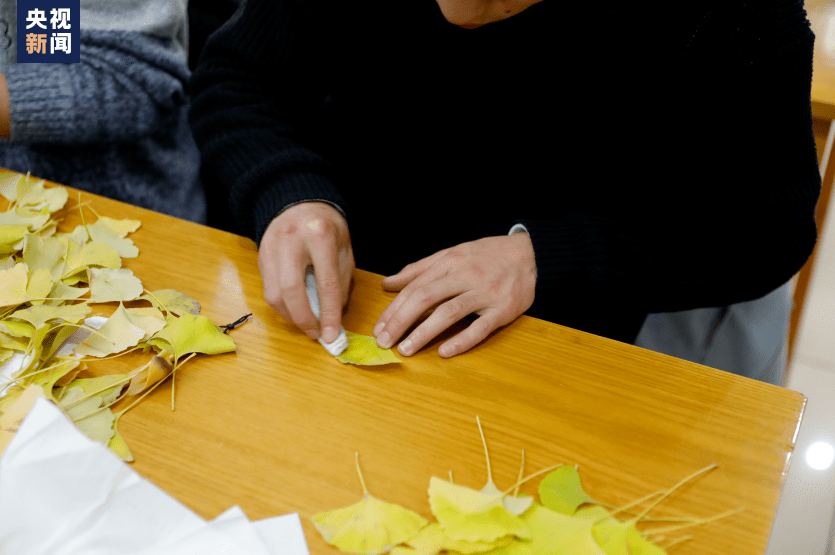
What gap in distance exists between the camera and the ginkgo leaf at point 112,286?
1.79ft

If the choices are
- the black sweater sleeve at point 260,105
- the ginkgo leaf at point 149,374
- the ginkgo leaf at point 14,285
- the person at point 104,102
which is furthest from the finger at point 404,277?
the person at point 104,102

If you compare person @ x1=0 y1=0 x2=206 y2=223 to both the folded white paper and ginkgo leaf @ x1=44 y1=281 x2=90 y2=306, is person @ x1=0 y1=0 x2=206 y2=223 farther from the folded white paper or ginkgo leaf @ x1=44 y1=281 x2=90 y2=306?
the folded white paper

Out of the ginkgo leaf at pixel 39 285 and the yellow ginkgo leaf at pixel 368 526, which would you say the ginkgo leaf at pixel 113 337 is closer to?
the ginkgo leaf at pixel 39 285

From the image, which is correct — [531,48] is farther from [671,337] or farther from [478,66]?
[671,337]

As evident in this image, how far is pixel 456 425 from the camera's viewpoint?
0.47m

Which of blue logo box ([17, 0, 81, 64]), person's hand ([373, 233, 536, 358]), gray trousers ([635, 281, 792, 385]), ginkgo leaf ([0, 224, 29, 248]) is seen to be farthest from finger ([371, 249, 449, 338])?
blue logo box ([17, 0, 81, 64])

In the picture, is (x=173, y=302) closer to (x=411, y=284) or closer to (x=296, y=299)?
(x=296, y=299)

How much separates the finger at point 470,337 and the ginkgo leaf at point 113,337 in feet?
0.91

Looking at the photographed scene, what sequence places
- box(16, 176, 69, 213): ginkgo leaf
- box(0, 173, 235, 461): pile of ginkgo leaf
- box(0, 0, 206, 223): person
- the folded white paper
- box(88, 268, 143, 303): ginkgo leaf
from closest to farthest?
the folded white paper, box(0, 173, 235, 461): pile of ginkgo leaf, box(88, 268, 143, 303): ginkgo leaf, box(16, 176, 69, 213): ginkgo leaf, box(0, 0, 206, 223): person

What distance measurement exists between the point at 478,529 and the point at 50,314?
1.34ft

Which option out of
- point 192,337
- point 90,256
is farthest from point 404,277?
point 90,256

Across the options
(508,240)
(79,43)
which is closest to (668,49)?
(508,240)

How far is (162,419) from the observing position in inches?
17.7

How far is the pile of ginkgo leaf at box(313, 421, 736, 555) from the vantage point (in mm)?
371
